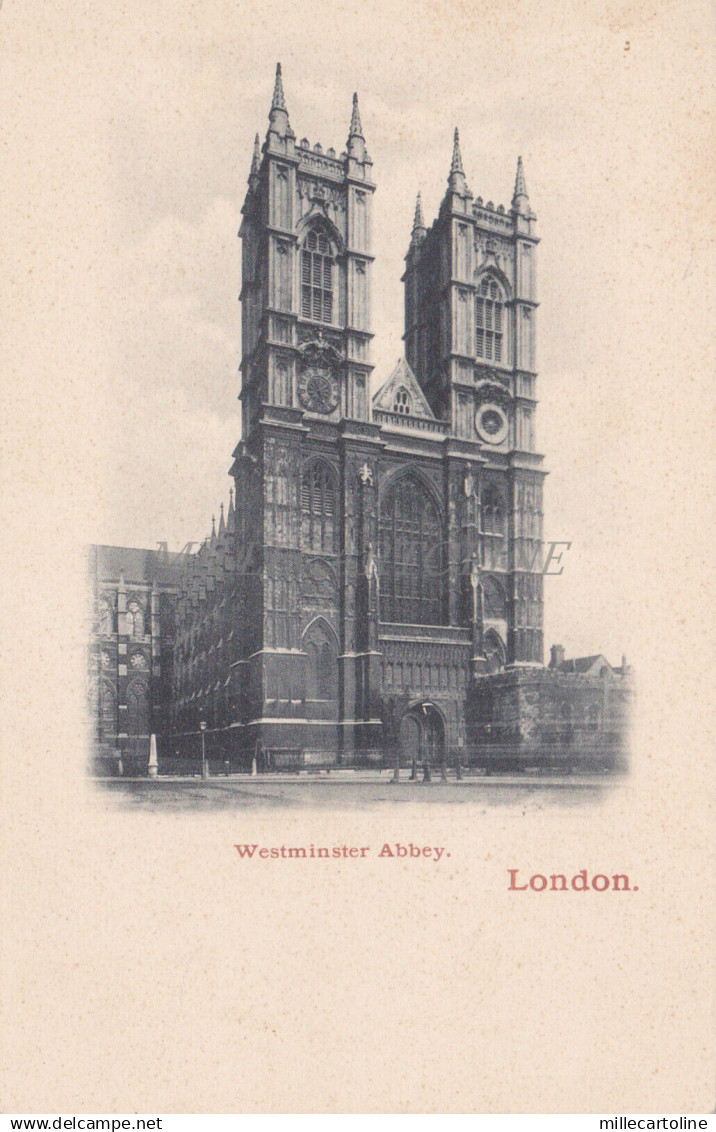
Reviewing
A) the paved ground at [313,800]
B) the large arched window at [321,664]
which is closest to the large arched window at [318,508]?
the large arched window at [321,664]

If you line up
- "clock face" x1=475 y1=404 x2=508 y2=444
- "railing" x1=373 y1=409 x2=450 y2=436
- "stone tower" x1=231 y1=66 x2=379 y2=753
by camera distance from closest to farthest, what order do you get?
"stone tower" x1=231 y1=66 x2=379 y2=753 < "railing" x1=373 y1=409 x2=450 y2=436 < "clock face" x1=475 y1=404 x2=508 y2=444

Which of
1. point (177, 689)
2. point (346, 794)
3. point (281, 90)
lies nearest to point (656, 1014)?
point (346, 794)

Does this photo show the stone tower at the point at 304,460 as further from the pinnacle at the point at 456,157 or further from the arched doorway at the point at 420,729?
the pinnacle at the point at 456,157

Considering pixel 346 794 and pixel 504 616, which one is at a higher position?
pixel 504 616

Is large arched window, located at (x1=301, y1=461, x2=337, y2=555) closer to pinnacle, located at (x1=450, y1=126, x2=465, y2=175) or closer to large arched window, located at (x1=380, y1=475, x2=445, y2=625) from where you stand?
large arched window, located at (x1=380, y1=475, x2=445, y2=625)

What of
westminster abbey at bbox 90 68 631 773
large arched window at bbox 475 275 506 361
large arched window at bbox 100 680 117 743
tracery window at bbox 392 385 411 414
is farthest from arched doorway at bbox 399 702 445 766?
large arched window at bbox 100 680 117 743

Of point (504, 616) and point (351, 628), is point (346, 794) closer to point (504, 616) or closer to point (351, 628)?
point (351, 628)
